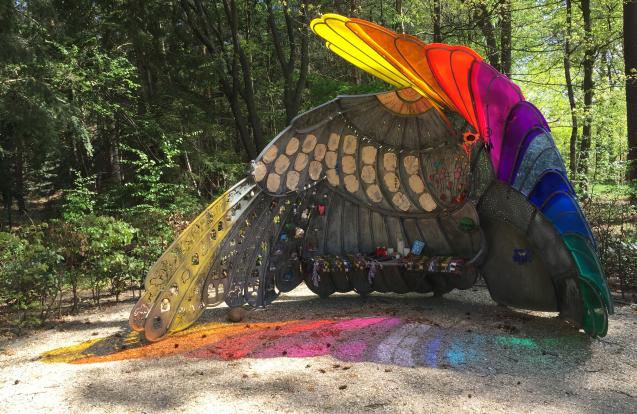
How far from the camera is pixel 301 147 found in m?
6.32

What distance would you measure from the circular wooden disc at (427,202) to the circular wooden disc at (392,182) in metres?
0.37

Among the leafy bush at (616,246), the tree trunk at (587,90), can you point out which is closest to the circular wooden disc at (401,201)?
the leafy bush at (616,246)

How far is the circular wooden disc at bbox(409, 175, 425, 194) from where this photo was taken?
646 cm

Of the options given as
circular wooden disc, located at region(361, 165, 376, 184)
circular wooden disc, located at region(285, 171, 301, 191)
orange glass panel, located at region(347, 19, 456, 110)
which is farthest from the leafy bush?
circular wooden disc, located at region(285, 171, 301, 191)

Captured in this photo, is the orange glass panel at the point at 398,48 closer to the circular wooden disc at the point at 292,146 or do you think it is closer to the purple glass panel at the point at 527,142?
the purple glass panel at the point at 527,142

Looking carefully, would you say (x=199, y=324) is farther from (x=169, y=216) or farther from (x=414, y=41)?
(x=414, y=41)

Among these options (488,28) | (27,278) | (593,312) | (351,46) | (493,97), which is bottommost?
(593,312)

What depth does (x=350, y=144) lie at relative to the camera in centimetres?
655

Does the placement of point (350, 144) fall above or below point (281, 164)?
above

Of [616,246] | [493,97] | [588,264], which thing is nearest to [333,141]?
[493,97]

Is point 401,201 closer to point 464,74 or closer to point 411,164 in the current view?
point 411,164

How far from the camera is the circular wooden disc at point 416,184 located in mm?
6457

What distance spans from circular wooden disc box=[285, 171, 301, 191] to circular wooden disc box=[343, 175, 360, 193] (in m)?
0.70

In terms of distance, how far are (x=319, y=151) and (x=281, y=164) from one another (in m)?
0.59
